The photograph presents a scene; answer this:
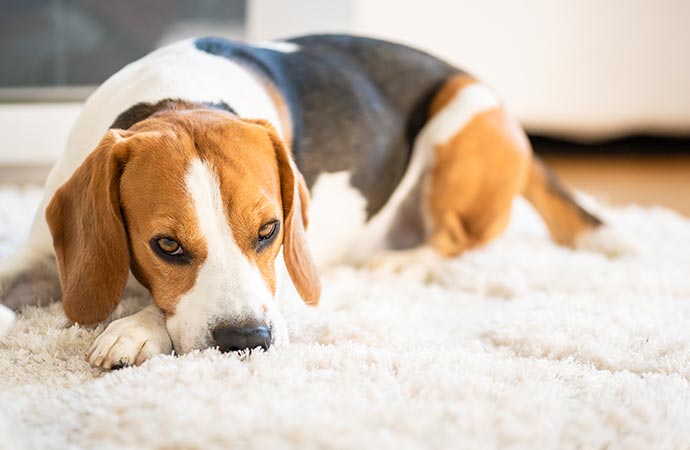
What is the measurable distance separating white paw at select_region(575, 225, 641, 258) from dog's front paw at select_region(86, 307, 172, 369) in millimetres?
1740

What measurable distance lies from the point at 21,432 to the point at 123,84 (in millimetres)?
1147

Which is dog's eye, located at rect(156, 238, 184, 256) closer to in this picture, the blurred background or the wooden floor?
the blurred background

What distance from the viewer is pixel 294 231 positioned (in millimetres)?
2121

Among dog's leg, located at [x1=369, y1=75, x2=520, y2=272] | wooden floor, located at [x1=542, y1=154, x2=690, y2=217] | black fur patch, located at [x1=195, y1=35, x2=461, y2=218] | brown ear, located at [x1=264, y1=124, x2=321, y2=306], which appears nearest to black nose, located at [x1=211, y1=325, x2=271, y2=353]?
brown ear, located at [x1=264, y1=124, x2=321, y2=306]

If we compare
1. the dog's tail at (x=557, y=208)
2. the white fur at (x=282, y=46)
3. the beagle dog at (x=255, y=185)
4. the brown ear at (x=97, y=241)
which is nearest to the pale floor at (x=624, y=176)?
the dog's tail at (x=557, y=208)

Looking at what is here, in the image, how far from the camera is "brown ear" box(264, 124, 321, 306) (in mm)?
2105

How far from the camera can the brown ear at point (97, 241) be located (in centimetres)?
190

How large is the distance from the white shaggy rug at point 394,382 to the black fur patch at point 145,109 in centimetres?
49

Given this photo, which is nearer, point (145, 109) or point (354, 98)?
point (145, 109)

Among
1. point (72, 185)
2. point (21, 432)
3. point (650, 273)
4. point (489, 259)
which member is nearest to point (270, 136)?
point (72, 185)

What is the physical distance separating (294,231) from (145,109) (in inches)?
19.1

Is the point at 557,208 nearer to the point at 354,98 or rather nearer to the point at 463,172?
the point at 463,172

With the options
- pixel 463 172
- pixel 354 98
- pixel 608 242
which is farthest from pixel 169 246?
pixel 608 242

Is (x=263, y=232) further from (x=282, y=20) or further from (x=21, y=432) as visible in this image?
(x=282, y=20)
